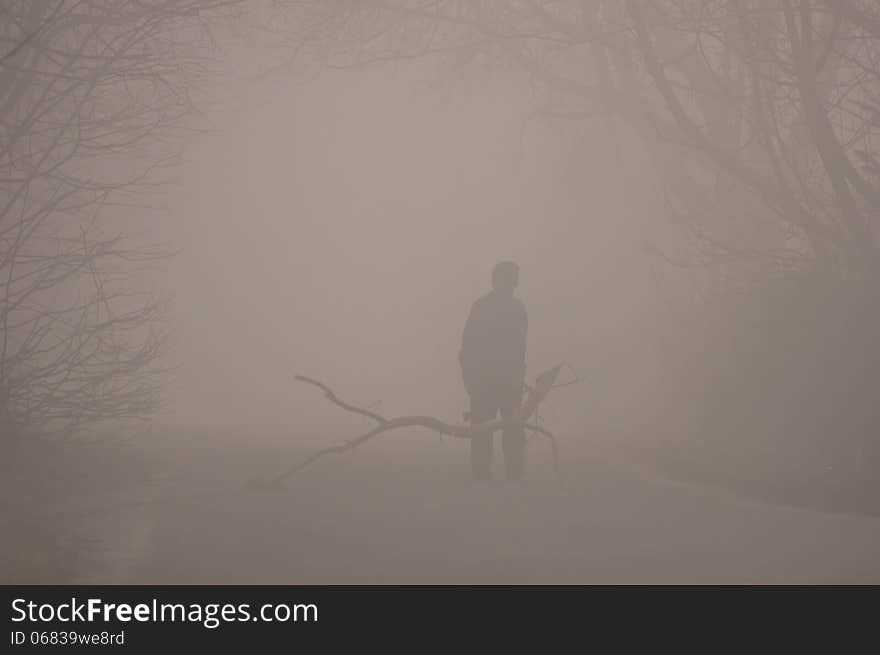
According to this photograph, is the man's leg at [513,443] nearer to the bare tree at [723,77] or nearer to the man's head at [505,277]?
the man's head at [505,277]

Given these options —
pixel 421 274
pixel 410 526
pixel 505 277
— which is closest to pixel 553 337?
pixel 421 274

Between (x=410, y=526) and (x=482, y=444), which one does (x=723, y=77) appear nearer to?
(x=482, y=444)

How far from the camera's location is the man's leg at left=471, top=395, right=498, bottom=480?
36.9 feet

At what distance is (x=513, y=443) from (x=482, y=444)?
0.34 metres

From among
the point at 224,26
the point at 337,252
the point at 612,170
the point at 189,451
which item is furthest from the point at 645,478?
the point at 337,252

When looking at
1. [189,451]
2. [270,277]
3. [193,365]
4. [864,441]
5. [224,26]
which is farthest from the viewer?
[270,277]

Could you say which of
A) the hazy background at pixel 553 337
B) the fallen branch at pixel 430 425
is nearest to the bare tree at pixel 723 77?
the hazy background at pixel 553 337

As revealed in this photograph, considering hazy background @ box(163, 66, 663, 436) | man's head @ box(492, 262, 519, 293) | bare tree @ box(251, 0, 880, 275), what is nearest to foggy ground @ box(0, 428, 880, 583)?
man's head @ box(492, 262, 519, 293)

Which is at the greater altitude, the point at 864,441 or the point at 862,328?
the point at 862,328

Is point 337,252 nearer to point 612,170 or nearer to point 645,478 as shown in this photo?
point 612,170

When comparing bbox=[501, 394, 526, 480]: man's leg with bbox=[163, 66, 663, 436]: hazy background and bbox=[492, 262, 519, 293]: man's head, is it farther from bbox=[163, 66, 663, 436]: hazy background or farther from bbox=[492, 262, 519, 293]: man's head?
bbox=[163, 66, 663, 436]: hazy background

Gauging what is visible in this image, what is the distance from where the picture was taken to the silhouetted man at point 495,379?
11.4 m
